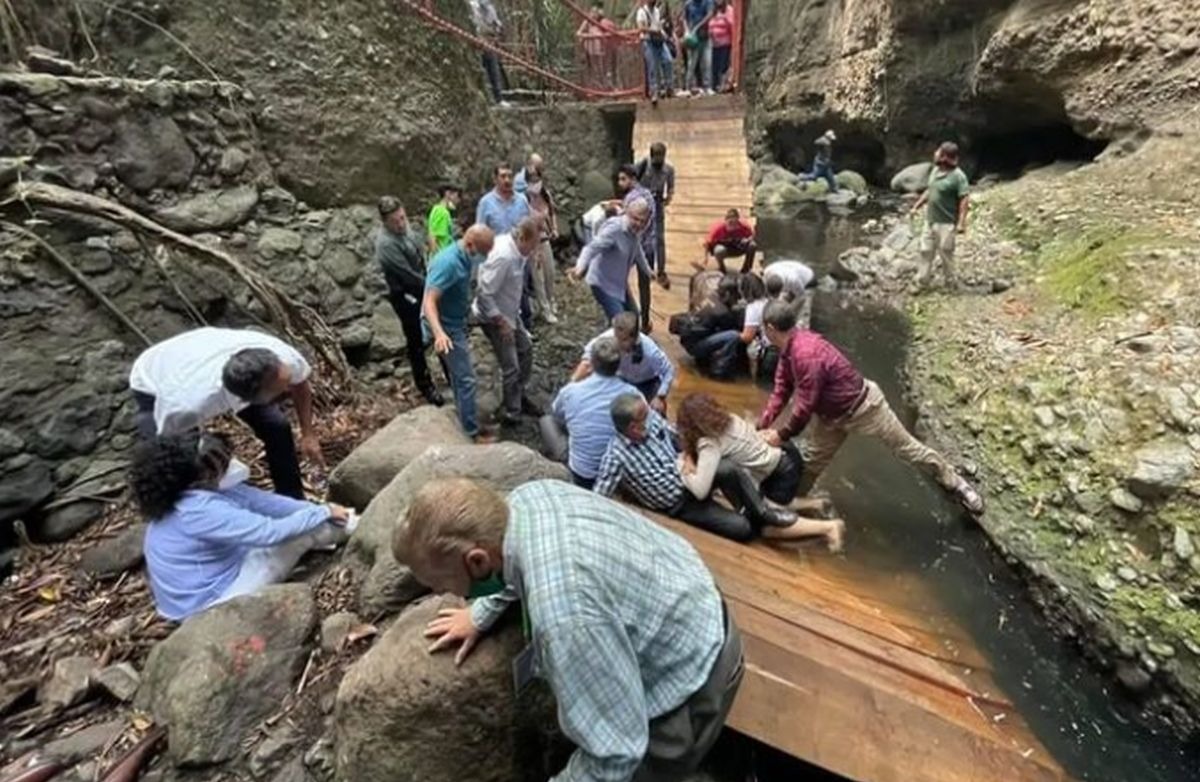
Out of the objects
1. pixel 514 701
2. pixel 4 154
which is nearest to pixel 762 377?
pixel 514 701

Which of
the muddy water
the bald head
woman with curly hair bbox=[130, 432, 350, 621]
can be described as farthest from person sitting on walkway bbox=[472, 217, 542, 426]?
the muddy water

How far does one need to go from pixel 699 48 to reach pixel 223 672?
11921 millimetres

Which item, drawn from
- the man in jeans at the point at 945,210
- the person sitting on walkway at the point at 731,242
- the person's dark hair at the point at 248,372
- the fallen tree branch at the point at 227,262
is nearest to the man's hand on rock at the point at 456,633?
the person's dark hair at the point at 248,372

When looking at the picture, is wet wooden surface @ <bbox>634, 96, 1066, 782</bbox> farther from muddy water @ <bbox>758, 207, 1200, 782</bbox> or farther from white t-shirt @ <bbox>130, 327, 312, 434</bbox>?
white t-shirt @ <bbox>130, 327, 312, 434</bbox>

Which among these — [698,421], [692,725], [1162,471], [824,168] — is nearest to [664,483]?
[698,421]

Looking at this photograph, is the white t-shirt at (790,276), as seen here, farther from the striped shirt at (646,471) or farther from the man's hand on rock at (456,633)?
the man's hand on rock at (456,633)

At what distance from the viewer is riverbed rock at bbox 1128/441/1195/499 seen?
11.6 feet

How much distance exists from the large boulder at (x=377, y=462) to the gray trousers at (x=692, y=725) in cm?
233

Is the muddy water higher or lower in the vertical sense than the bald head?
lower

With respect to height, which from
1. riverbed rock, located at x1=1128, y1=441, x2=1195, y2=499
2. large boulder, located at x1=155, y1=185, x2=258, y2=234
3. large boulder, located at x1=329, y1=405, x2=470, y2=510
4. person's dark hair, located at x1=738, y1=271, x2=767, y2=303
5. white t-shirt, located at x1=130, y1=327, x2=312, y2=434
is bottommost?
riverbed rock, located at x1=1128, y1=441, x2=1195, y2=499

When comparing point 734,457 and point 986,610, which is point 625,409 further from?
point 986,610

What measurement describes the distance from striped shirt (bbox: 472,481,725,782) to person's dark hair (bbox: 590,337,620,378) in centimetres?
239

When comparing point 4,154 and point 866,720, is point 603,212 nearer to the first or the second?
point 4,154

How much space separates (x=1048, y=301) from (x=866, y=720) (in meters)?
5.71
